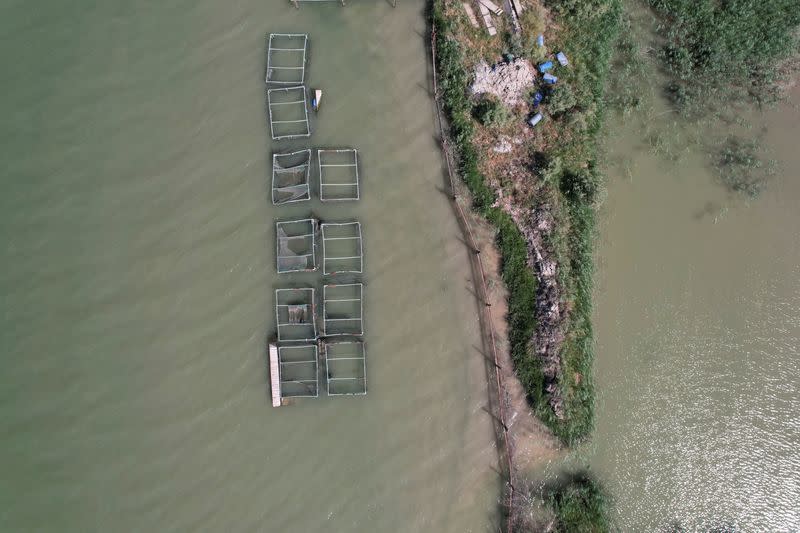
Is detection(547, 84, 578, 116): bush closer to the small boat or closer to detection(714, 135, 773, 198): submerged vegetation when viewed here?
detection(714, 135, 773, 198): submerged vegetation

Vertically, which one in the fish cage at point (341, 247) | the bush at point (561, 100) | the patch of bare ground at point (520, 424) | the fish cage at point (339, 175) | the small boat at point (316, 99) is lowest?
the patch of bare ground at point (520, 424)

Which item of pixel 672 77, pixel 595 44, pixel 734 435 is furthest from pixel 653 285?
pixel 595 44

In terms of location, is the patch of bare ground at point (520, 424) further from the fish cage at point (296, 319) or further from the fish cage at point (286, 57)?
the fish cage at point (286, 57)

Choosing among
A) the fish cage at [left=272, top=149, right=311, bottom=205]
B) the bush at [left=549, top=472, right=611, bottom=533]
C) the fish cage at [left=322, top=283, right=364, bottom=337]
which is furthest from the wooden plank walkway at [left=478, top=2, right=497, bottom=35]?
the bush at [left=549, top=472, right=611, bottom=533]

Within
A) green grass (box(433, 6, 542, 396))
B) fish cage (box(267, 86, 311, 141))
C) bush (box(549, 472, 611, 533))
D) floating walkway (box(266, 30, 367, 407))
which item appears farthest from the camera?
fish cage (box(267, 86, 311, 141))

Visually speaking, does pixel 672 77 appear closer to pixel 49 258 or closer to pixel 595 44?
pixel 595 44

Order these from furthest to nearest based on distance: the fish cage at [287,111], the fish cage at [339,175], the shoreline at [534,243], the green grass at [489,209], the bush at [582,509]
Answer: the fish cage at [287,111] < the fish cage at [339,175] < the green grass at [489,209] < the shoreline at [534,243] < the bush at [582,509]

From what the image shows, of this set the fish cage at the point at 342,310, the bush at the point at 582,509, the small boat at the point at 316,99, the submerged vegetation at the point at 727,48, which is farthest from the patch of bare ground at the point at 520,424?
the submerged vegetation at the point at 727,48

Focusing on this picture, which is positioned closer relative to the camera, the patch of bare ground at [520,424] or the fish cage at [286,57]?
the patch of bare ground at [520,424]
